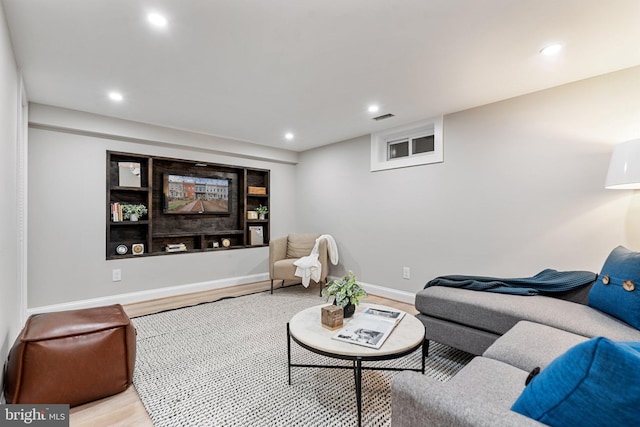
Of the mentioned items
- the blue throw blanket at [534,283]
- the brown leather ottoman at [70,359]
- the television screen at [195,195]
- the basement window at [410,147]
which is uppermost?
the basement window at [410,147]

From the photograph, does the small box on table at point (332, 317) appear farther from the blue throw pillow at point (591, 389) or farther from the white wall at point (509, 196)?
the white wall at point (509, 196)

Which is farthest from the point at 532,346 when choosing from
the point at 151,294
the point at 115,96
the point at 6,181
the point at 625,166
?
the point at 151,294

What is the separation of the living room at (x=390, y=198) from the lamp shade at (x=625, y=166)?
49 centimetres

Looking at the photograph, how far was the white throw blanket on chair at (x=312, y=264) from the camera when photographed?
3.93 metres

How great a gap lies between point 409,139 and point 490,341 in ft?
8.55

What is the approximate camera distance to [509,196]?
2879 millimetres

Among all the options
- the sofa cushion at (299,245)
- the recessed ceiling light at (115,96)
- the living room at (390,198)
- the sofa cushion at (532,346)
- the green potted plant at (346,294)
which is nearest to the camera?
the sofa cushion at (532,346)

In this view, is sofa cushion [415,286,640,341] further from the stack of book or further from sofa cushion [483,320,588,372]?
the stack of book

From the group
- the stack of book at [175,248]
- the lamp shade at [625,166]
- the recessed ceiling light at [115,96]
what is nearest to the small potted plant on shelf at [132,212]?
the stack of book at [175,248]

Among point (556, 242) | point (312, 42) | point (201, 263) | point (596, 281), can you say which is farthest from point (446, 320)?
point (201, 263)

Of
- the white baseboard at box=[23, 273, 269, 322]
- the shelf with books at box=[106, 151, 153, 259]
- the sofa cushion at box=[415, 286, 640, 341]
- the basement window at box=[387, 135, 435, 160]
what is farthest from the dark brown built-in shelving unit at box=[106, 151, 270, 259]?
the sofa cushion at box=[415, 286, 640, 341]

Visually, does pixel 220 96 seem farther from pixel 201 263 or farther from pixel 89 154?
pixel 201 263

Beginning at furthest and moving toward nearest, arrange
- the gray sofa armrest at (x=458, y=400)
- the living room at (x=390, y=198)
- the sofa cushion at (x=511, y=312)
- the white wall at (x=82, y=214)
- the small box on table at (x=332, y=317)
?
the white wall at (x=82, y=214) → the living room at (x=390, y=198) → the small box on table at (x=332, y=317) → the sofa cushion at (x=511, y=312) → the gray sofa armrest at (x=458, y=400)

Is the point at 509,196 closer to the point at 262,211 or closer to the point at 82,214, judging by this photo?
the point at 262,211
